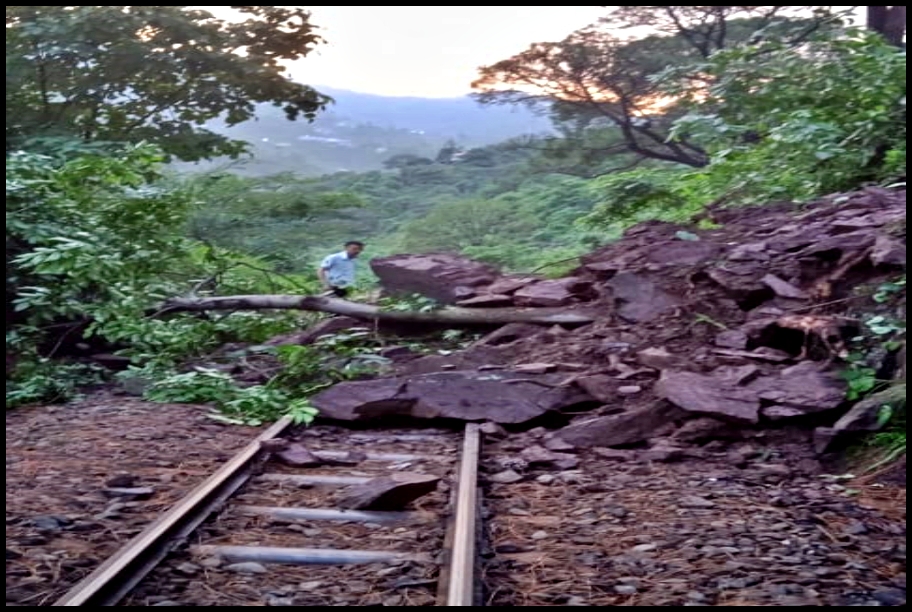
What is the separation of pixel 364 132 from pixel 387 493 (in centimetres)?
1079

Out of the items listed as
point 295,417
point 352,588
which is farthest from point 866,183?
point 352,588

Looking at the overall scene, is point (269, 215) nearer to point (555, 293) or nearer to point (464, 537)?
point (555, 293)

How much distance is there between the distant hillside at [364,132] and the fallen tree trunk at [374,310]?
263 centimetres

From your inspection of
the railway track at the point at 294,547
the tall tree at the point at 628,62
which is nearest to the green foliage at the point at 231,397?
the railway track at the point at 294,547

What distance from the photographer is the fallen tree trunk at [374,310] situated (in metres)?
9.34

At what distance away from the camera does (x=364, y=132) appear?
1477cm

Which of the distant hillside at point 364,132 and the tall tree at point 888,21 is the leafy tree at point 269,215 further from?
the tall tree at point 888,21

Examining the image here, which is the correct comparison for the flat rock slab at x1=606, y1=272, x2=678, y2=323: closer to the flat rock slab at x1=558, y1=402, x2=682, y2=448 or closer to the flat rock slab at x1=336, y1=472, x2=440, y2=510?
the flat rock slab at x1=558, y1=402, x2=682, y2=448

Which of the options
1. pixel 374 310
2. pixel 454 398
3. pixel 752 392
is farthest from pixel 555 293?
pixel 752 392

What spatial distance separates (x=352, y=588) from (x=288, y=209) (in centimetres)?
1099

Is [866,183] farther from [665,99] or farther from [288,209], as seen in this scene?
[288,209]

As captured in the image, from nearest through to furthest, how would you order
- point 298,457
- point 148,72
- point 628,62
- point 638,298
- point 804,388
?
point 298,457 < point 804,388 < point 638,298 < point 148,72 < point 628,62

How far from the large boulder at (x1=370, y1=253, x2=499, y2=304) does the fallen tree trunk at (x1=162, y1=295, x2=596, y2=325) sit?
538 mm

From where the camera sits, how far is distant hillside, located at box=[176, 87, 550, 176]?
12.4m
